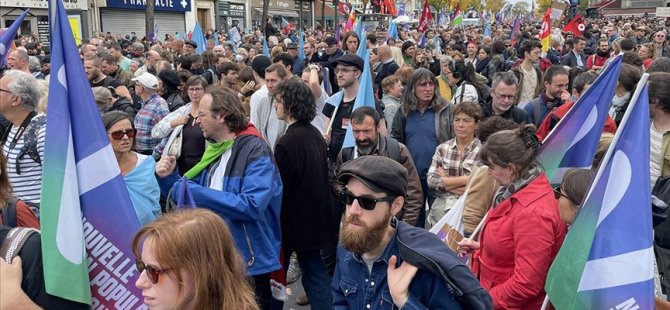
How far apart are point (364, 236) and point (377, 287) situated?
195mm

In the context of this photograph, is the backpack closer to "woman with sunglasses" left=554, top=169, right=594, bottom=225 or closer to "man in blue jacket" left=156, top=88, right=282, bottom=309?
"man in blue jacket" left=156, top=88, right=282, bottom=309

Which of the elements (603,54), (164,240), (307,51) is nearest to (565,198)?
(164,240)

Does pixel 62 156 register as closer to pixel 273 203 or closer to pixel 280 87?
pixel 273 203

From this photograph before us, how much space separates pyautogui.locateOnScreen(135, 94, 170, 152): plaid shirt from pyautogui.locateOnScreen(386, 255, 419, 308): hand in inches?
151

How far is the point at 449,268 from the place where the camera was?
78.8 inches

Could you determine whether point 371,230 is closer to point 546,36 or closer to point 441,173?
point 441,173

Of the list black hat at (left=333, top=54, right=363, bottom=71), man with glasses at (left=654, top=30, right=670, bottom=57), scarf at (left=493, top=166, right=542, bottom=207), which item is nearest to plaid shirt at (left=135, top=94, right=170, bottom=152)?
black hat at (left=333, top=54, right=363, bottom=71)

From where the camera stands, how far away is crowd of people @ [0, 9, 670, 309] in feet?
6.65

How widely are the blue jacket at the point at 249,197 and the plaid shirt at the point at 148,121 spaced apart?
195 cm

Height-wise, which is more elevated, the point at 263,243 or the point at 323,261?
the point at 263,243

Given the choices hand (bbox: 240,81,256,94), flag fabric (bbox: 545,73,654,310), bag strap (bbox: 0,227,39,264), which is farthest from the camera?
hand (bbox: 240,81,256,94)

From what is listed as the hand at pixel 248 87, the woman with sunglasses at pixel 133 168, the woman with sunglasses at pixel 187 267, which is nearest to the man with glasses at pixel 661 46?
the hand at pixel 248 87

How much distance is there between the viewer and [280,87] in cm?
413

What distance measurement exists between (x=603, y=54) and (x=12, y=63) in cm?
944
